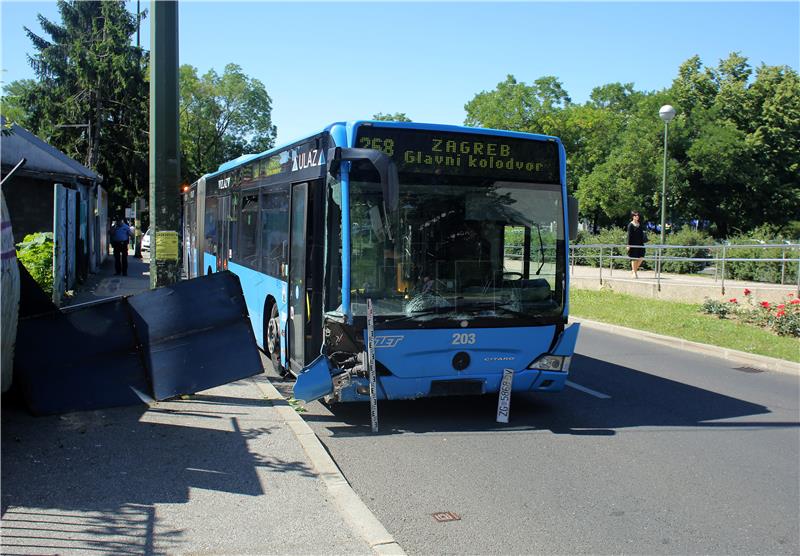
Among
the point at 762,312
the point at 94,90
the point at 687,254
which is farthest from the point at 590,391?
the point at 94,90

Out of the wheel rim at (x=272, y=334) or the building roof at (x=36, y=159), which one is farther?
the building roof at (x=36, y=159)

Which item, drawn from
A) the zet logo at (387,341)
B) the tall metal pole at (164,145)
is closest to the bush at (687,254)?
the zet logo at (387,341)

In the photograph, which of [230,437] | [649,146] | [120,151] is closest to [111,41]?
[120,151]

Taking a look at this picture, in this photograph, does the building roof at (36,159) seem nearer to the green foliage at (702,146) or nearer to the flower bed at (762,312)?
the flower bed at (762,312)

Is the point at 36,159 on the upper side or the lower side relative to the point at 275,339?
upper

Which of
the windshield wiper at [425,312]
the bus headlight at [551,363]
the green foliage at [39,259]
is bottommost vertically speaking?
the bus headlight at [551,363]

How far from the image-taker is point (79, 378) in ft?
21.9

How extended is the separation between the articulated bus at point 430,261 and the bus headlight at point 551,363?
11 mm

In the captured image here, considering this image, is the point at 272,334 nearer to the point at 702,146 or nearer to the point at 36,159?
the point at 36,159

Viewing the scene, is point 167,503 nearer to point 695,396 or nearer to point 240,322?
point 240,322

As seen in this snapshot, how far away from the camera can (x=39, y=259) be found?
1275 centimetres

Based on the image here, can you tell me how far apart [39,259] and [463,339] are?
29.5 feet

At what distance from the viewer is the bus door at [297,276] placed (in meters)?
7.85

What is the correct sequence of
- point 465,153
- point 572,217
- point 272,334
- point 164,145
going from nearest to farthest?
point 465,153 < point 164,145 < point 572,217 < point 272,334
